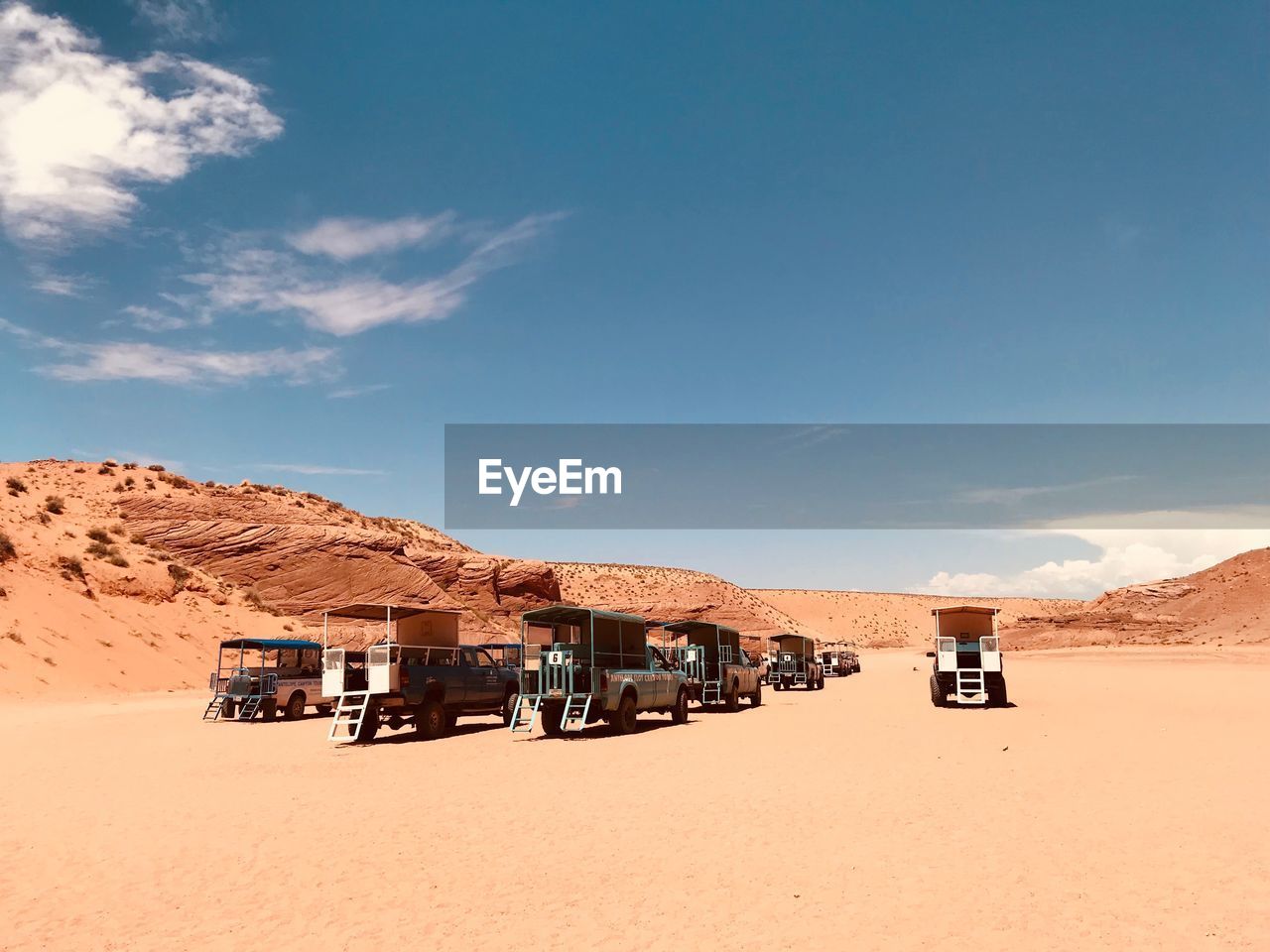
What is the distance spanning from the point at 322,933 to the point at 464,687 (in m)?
17.1

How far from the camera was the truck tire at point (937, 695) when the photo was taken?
96.7ft

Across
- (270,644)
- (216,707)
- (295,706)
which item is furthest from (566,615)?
(216,707)

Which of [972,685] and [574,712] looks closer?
[574,712]

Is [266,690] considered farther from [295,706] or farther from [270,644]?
[270,644]

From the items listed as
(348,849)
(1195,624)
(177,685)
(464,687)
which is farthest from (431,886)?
(1195,624)

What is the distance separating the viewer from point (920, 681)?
50094 mm

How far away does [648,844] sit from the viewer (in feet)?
33.9

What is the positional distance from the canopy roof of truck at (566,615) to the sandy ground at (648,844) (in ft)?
12.1

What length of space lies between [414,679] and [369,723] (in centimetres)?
150

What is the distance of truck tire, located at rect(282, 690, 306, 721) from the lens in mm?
28736

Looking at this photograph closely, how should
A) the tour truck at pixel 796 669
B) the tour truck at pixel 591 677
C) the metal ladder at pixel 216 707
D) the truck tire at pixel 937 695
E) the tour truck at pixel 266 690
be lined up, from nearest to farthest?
the tour truck at pixel 591 677, the metal ladder at pixel 216 707, the tour truck at pixel 266 690, the truck tire at pixel 937 695, the tour truck at pixel 796 669

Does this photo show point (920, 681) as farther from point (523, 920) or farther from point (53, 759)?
point (523, 920)

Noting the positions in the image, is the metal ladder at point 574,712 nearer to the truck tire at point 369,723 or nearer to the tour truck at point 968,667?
the truck tire at point 369,723

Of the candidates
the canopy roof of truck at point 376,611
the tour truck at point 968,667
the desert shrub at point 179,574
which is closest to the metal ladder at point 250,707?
the canopy roof of truck at point 376,611
